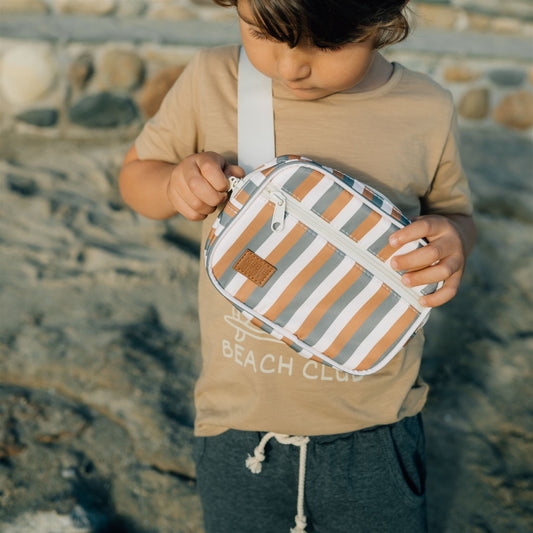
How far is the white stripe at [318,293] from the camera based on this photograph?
1.00m

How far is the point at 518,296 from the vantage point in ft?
9.21

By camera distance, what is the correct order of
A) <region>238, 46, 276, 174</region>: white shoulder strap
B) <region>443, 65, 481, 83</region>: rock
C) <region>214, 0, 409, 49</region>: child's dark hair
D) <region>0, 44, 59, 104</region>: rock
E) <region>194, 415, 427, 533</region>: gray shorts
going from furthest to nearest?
1. <region>443, 65, 481, 83</region>: rock
2. <region>0, 44, 59, 104</region>: rock
3. <region>194, 415, 427, 533</region>: gray shorts
4. <region>238, 46, 276, 174</region>: white shoulder strap
5. <region>214, 0, 409, 49</region>: child's dark hair

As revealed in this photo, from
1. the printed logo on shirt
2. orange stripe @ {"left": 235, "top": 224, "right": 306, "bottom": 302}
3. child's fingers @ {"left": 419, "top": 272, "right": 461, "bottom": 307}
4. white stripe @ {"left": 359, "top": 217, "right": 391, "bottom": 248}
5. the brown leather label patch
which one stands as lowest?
the printed logo on shirt

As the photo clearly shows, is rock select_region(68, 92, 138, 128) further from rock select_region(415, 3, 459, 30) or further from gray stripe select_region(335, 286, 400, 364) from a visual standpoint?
gray stripe select_region(335, 286, 400, 364)

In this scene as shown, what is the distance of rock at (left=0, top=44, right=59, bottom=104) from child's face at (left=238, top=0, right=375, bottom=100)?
8.90 ft

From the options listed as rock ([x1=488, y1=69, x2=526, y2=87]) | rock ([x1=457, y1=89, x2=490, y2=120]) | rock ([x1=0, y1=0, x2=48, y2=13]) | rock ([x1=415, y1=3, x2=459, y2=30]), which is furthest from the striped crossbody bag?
rock ([x1=488, y1=69, x2=526, y2=87])

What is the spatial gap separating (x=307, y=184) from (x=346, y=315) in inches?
9.7

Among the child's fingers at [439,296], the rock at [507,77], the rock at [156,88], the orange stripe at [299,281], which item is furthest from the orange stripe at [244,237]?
the rock at [507,77]

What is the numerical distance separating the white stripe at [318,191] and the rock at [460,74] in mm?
3295

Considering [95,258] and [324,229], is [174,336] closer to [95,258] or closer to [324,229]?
[95,258]

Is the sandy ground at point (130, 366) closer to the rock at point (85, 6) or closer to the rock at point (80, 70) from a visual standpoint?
the rock at point (80, 70)

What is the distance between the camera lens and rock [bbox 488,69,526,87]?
12.8ft

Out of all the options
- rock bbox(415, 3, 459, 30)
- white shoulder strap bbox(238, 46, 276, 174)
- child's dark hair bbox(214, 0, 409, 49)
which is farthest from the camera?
rock bbox(415, 3, 459, 30)

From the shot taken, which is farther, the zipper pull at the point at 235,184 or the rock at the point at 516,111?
the rock at the point at 516,111
